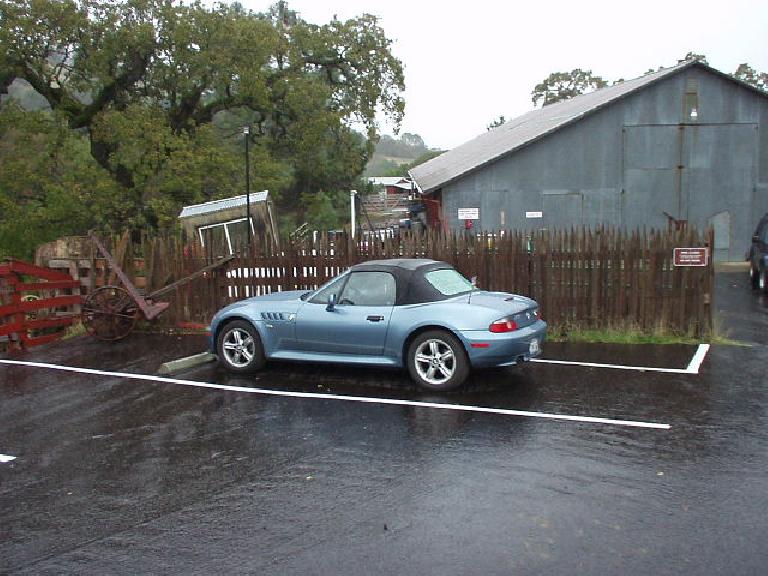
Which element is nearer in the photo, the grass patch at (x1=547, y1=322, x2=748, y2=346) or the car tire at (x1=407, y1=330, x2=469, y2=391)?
the car tire at (x1=407, y1=330, x2=469, y2=391)

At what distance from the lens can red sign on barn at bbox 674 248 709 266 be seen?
1071 centimetres

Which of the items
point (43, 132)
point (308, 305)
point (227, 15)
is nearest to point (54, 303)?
point (308, 305)

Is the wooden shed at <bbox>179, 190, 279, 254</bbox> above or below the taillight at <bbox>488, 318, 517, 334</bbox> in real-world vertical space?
above

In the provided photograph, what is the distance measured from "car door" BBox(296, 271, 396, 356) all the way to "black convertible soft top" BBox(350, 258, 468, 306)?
7 cm

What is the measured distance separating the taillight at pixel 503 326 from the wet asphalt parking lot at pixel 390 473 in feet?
2.25

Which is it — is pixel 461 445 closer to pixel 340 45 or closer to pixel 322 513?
pixel 322 513

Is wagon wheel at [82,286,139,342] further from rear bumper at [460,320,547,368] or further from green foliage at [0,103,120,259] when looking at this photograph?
green foliage at [0,103,120,259]

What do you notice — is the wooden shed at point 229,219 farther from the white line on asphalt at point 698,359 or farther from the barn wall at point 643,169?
the white line on asphalt at point 698,359

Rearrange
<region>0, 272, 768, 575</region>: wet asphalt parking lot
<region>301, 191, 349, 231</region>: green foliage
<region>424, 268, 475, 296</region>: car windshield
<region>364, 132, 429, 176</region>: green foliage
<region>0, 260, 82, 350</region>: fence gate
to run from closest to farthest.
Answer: <region>0, 272, 768, 575</region>: wet asphalt parking lot
<region>424, 268, 475, 296</region>: car windshield
<region>0, 260, 82, 350</region>: fence gate
<region>301, 191, 349, 231</region>: green foliage
<region>364, 132, 429, 176</region>: green foliage

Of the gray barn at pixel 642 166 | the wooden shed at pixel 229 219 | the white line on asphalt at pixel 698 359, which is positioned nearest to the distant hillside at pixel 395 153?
the gray barn at pixel 642 166

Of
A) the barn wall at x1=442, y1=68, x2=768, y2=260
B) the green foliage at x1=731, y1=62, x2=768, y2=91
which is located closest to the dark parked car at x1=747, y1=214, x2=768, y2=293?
the barn wall at x1=442, y1=68, x2=768, y2=260

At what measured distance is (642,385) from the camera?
8.17 metres

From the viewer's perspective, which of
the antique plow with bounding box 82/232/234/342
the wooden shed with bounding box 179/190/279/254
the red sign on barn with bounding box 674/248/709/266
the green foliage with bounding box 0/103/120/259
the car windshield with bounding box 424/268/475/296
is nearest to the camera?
the car windshield with bounding box 424/268/475/296

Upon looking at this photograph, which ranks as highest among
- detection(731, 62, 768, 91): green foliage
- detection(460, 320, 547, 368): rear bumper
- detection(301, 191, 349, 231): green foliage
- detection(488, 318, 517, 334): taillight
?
detection(731, 62, 768, 91): green foliage
